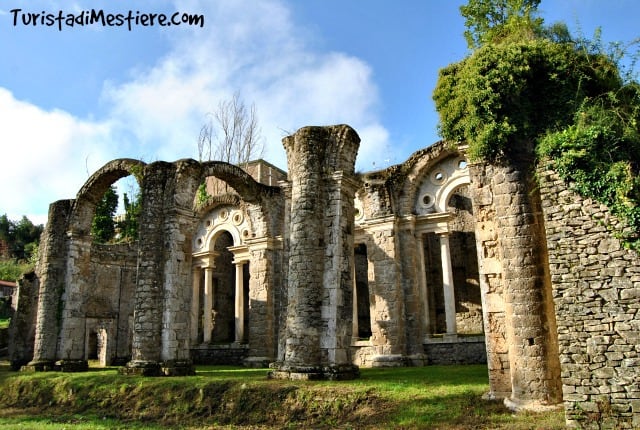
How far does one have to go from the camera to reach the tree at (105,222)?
1158 inches

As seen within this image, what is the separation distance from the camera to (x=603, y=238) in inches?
291

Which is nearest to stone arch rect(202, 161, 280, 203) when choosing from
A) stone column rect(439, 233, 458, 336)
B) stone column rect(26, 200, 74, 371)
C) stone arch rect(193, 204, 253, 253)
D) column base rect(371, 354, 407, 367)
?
stone arch rect(193, 204, 253, 253)

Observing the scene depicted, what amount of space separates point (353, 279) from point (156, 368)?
5432 mm

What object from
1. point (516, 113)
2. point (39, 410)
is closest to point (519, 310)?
point (516, 113)

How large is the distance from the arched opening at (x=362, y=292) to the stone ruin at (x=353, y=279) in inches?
2.7

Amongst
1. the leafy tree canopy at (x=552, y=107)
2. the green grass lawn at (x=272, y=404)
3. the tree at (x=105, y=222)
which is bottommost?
the green grass lawn at (x=272, y=404)

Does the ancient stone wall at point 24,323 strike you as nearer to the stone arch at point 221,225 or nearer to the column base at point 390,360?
the stone arch at point 221,225

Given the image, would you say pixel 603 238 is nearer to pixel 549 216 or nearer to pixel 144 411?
pixel 549 216

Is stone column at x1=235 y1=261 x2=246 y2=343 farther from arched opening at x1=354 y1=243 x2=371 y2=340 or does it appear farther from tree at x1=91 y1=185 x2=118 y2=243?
tree at x1=91 y1=185 x2=118 y2=243

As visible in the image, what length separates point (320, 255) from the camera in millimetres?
11633

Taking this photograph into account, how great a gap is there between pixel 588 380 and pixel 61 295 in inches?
611

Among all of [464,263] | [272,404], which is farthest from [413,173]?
[272,404]

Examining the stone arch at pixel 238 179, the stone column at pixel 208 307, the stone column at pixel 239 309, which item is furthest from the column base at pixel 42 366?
the stone arch at pixel 238 179

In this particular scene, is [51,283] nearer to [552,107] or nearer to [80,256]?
[80,256]
